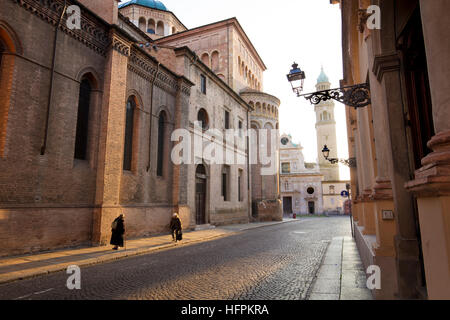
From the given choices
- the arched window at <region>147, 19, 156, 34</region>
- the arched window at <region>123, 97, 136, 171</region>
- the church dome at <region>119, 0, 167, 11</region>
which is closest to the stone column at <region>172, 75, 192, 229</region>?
the arched window at <region>123, 97, 136, 171</region>

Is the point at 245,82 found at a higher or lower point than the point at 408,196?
higher

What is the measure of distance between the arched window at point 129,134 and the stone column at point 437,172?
12969 millimetres

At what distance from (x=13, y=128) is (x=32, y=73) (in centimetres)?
201

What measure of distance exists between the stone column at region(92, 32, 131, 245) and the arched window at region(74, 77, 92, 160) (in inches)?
24.2

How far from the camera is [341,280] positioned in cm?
553

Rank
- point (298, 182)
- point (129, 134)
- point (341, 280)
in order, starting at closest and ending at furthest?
point (341, 280)
point (129, 134)
point (298, 182)

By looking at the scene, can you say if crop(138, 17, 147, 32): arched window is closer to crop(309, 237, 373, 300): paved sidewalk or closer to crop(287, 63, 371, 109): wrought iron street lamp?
crop(287, 63, 371, 109): wrought iron street lamp

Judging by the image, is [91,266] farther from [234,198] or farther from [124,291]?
[234,198]

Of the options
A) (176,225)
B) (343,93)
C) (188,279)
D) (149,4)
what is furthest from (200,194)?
(149,4)

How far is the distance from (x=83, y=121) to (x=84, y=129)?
33 centimetres

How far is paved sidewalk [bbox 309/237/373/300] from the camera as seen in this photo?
4512 millimetres

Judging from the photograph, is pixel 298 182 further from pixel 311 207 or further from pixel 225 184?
pixel 225 184

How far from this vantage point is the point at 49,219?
937 cm
